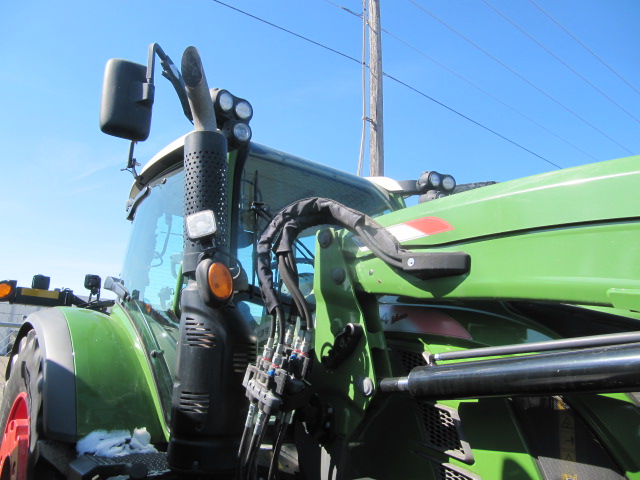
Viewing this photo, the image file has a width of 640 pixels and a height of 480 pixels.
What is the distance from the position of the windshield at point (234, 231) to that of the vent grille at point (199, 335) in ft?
0.69

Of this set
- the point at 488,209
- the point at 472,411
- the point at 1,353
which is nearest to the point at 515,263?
the point at 488,209

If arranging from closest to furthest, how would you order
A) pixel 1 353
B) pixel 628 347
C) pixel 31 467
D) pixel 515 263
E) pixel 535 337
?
1. pixel 628 347
2. pixel 515 263
3. pixel 535 337
4. pixel 31 467
5. pixel 1 353

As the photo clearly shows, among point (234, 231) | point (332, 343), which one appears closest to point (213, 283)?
point (332, 343)

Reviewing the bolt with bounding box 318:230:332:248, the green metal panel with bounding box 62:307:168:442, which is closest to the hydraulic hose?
the bolt with bounding box 318:230:332:248

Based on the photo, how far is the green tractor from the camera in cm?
150

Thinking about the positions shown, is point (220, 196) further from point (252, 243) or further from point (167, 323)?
point (167, 323)

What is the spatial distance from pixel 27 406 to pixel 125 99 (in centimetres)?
161

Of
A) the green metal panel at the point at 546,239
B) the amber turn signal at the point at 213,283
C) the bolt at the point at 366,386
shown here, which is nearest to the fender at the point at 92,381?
the amber turn signal at the point at 213,283

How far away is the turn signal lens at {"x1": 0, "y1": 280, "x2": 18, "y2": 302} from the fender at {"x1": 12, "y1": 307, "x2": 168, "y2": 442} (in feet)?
1.77

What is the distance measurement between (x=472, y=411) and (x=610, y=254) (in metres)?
0.64

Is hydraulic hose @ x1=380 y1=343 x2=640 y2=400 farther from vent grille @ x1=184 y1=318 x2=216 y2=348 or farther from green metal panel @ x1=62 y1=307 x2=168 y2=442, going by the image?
green metal panel @ x1=62 y1=307 x2=168 y2=442

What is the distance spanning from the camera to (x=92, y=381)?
249 centimetres

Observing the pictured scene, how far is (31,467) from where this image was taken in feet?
7.89

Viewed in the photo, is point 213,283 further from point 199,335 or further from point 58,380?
point 58,380
